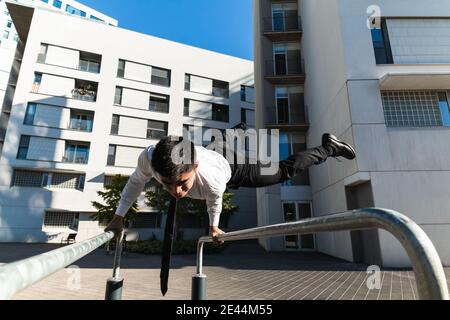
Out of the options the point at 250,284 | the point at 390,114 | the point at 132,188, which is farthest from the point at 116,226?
the point at 390,114

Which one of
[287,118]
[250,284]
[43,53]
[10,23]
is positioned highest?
[10,23]

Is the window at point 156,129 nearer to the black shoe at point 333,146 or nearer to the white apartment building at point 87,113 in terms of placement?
the white apartment building at point 87,113

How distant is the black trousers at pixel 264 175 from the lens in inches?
111

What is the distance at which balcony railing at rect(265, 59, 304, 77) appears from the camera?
14.6m

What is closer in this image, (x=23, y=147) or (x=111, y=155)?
(x=23, y=147)

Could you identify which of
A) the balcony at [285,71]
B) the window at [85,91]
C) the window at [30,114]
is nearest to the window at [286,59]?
the balcony at [285,71]

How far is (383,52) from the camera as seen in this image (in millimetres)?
9438

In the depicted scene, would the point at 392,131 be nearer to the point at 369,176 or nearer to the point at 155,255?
the point at 369,176

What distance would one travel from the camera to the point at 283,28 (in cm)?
1516

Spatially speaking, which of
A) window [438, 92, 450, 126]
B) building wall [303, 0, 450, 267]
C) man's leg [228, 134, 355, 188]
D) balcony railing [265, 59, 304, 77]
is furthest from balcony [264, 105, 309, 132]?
man's leg [228, 134, 355, 188]

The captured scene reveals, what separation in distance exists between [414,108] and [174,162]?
9.99 meters

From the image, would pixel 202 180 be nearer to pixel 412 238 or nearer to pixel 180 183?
pixel 180 183
